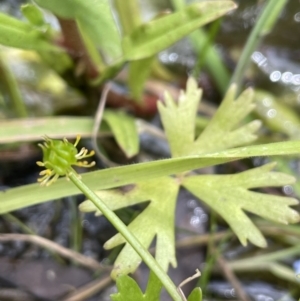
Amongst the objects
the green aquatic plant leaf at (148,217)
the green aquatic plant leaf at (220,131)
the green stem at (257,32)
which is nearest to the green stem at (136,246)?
the green aquatic plant leaf at (148,217)

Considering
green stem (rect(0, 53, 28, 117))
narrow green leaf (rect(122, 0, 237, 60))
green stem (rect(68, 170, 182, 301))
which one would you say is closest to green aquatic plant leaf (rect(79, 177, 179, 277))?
green stem (rect(68, 170, 182, 301))

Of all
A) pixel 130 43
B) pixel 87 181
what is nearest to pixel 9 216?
pixel 87 181

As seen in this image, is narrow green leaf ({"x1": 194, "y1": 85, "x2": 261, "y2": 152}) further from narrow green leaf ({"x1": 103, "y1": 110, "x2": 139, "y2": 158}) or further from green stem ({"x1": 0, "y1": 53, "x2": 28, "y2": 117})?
green stem ({"x1": 0, "y1": 53, "x2": 28, "y2": 117})

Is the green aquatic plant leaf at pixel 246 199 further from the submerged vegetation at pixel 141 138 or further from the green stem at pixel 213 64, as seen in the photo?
the green stem at pixel 213 64

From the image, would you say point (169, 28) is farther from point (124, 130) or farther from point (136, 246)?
point (136, 246)

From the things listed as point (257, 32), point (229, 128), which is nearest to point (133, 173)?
point (229, 128)

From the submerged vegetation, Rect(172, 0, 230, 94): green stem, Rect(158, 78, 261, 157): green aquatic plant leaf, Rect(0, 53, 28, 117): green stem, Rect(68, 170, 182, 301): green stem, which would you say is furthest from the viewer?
Rect(172, 0, 230, 94): green stem

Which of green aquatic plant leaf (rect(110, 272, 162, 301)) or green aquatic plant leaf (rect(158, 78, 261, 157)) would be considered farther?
green aquatic plant leaf (rect(158, 78, 261, 157))
